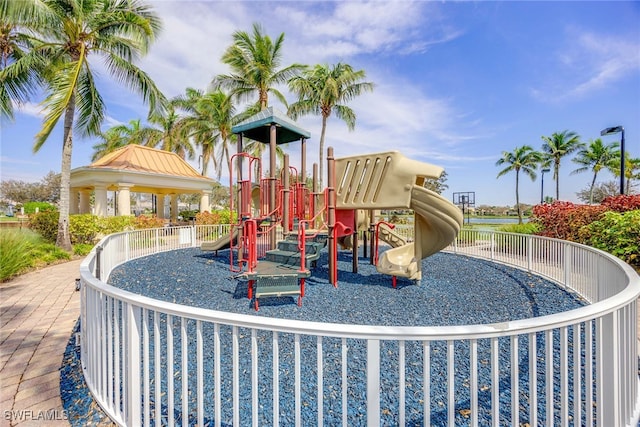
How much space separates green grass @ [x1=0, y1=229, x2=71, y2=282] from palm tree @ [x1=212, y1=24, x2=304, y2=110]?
12630 millimetres

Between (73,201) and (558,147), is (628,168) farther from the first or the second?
(73,201)

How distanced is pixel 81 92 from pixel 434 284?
14.9m

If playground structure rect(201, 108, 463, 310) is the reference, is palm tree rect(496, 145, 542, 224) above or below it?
above

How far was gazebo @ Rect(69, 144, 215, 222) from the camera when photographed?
16.4m

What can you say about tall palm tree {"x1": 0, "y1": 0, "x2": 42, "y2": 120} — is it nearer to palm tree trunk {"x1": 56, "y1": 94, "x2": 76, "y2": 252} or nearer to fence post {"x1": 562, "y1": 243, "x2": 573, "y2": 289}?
palm tree trunk {"x1": 56, "y1": 94, "x2": 76, "y2": 252}

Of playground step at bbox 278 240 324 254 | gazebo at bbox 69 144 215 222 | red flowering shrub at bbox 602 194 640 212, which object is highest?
gazebo at bbox 69 144 215 222

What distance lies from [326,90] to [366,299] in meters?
17.4

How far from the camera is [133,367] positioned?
2.19m

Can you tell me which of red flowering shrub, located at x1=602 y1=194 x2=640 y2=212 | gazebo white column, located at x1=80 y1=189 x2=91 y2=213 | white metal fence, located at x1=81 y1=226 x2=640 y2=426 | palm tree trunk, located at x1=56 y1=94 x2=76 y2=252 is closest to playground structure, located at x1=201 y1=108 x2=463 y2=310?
white metal fence, located at x1=81 y1=226 x2=640 y2=426

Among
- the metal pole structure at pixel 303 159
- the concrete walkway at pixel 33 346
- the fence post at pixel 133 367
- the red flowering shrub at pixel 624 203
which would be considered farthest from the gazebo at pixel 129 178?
the red flowering shrub at pixel 624 203

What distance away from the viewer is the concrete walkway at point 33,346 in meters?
2.60

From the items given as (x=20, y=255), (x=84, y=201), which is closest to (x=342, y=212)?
(x=20, y=255)

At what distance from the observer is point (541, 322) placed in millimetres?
1731

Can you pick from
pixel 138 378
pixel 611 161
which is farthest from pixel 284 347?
pixel 611 161
